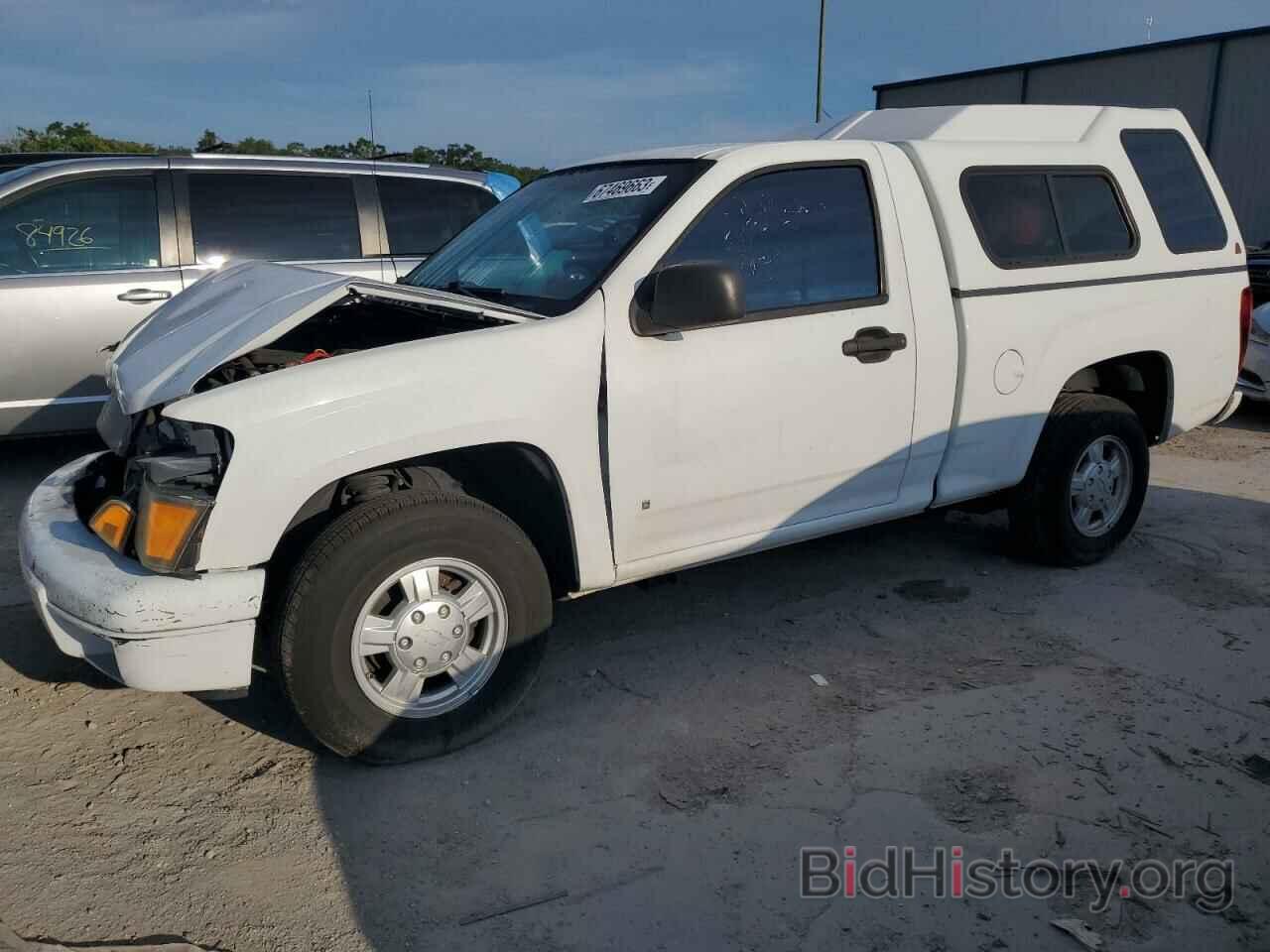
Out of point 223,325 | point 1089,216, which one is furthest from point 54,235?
point 1089,216

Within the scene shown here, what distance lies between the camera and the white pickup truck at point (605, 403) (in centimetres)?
296

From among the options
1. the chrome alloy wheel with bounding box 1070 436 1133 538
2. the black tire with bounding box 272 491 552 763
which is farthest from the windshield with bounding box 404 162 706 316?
the chrome alloy wheel with bounding box 1070 436 1133 538

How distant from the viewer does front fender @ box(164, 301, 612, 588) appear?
2.87m

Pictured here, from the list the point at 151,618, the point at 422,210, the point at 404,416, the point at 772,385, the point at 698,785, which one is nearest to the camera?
the point at 151,618

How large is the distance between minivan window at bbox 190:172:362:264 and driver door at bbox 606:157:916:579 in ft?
13.0

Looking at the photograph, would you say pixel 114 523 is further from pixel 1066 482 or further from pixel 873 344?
pixel 1066 482

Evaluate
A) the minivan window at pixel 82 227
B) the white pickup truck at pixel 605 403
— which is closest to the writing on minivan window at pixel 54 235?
the minivan window at pixel 82 227

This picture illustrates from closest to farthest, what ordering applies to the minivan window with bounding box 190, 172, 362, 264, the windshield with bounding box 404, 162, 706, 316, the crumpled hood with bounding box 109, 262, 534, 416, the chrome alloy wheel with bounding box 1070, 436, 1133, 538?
1. the crumpled hood with bounding box 109, 262, 534, 416
2. the windshield with bounding box 404, 162, 706, 316
3. the chrome alloy wheel with bounding box 1070, 436, 1133, 538
4. the minivan window with bounding box 190, 172, 362, 264

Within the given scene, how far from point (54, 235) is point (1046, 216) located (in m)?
5.33

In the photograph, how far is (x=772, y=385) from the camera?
3.64m

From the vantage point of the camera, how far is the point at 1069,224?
14.9ft

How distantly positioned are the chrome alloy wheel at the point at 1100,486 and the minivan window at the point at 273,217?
4664 mm

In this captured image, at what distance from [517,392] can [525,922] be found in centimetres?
149

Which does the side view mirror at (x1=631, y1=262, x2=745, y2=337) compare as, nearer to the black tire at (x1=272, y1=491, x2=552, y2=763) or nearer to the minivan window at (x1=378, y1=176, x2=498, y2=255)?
the black tire at (x1=272, y1=491, x2=552, y2=763)
